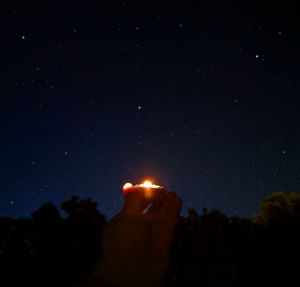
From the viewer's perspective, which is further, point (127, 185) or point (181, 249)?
point (181, 249)

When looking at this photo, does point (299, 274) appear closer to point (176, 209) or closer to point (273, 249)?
point (273, 249)

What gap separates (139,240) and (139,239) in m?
0.03

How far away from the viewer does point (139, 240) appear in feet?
36.9

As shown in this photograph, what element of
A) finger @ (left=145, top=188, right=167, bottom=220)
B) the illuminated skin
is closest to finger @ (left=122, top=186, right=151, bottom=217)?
the illuminated skin

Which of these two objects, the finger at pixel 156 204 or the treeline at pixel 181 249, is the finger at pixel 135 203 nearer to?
the finger at pixel 156 204

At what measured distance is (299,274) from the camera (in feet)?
90.8

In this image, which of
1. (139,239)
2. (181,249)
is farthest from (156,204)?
(181,249)

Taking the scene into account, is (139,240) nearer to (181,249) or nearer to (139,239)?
(139,239)

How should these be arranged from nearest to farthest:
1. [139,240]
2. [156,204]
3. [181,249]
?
[139,240], [156,204], [181,249]

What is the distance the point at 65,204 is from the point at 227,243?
12.7 meters

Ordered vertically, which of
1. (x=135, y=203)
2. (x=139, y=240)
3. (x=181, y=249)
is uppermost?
(x=181, y=249)

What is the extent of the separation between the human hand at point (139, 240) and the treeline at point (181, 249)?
1149cm

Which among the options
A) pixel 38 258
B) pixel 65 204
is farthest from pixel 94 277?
pixel 65 204

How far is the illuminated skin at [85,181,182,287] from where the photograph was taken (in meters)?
10.9
